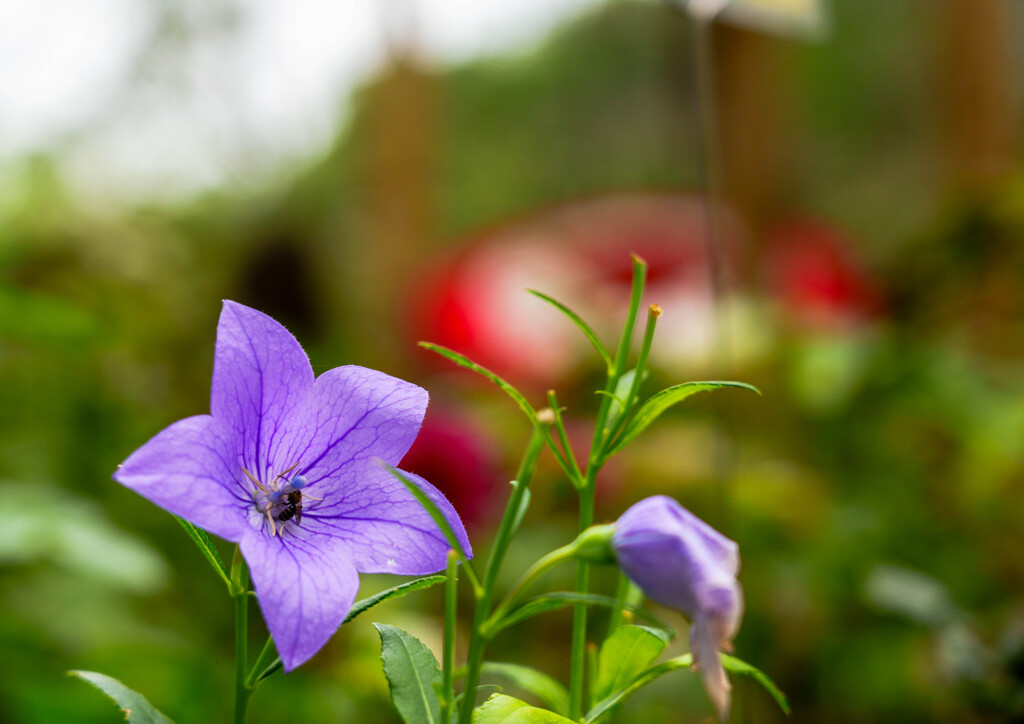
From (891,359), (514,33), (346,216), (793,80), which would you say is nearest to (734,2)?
(891,359)

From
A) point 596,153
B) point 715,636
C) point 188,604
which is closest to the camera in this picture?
Answer: point 715,636

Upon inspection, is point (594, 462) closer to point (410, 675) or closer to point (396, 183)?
point (410, 675)

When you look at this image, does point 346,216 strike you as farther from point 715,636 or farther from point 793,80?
point 715,636

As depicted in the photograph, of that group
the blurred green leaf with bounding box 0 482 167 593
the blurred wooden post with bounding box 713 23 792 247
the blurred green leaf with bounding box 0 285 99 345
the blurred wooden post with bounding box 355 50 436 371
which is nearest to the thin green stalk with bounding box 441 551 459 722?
the blurred green leaf with bounding box 0 482 167 593

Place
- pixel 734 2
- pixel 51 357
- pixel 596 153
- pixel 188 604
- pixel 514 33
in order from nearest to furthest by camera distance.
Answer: pixel 734 2
pixel 188 604
pixel 51 357
pixel 514 33
pixel 596 153

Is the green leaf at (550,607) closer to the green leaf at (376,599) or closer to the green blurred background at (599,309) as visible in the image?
the green leaf at (376,599)

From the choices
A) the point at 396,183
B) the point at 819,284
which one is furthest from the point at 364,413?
the point at 396,183

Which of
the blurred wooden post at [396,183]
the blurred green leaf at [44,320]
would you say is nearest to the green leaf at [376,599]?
the blurred green leaf at [44,320]

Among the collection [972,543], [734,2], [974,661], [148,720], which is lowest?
[972,543]
